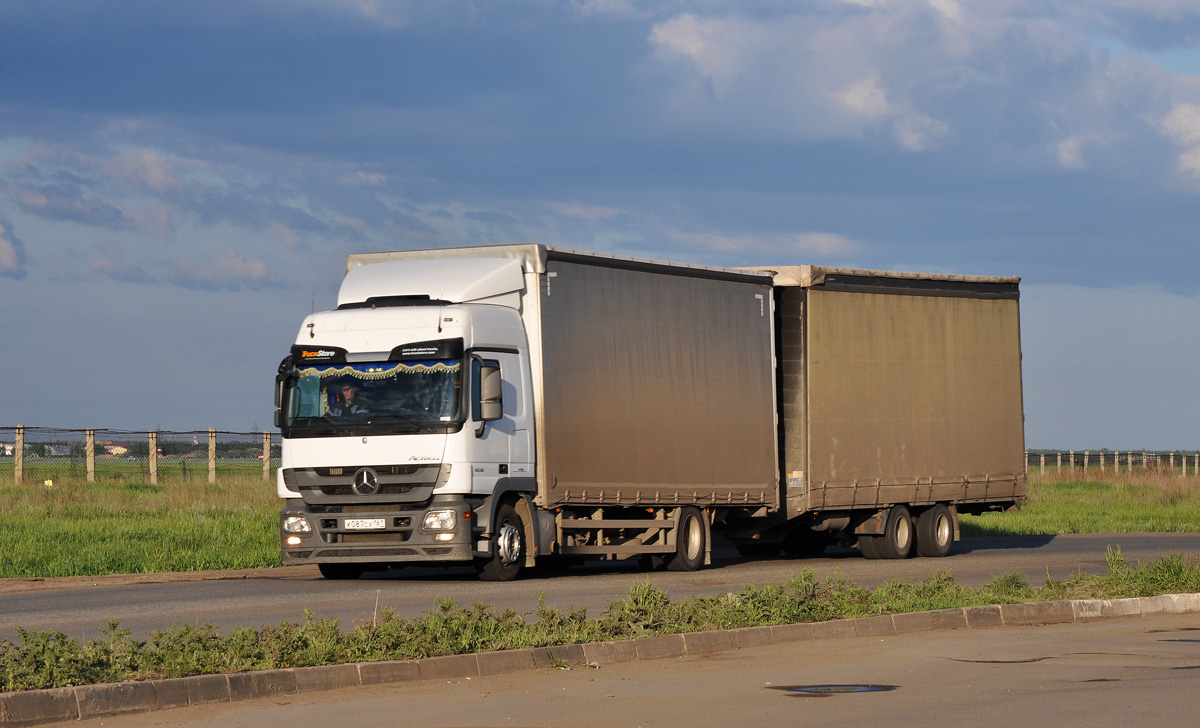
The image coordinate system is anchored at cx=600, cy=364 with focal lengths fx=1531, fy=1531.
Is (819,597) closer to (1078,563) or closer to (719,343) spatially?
(719,343)

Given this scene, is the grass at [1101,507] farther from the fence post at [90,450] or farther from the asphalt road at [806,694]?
the asphalt road at [806,694]

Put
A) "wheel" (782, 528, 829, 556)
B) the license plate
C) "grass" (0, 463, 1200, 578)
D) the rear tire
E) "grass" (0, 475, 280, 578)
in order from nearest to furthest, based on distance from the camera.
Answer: the license plate
the rear tire
"grass" (0, 475, 280, 578)
"grass" (0, 463, 1200, 578)
"wheel" (782, 528, 829, 556)

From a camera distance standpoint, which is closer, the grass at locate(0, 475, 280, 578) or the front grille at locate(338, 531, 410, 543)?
the front grille at locate(338, 531, 410, 543)

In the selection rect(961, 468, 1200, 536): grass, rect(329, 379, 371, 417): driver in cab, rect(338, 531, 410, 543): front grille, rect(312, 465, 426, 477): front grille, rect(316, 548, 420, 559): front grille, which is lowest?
rect(961, 468, 1200, 536): grass

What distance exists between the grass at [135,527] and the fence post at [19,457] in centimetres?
124

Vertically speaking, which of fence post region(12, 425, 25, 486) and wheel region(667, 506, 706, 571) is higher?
fence post region(12, 425, 25, 486)

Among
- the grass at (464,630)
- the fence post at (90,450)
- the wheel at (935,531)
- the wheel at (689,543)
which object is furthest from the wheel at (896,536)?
the fence post at (90,450)

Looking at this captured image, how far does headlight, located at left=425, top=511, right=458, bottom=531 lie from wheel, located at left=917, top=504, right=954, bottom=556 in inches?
389

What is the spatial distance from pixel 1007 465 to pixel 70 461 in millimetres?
25797

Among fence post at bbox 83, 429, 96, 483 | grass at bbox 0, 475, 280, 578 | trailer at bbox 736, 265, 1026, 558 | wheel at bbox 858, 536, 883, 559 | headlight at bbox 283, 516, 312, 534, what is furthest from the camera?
fence post at bbox 83, 429, 96, 483

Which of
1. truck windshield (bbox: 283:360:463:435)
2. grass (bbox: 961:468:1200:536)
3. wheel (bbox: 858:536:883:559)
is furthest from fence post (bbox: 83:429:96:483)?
truck windshield (bbox: 283:360:463:435)

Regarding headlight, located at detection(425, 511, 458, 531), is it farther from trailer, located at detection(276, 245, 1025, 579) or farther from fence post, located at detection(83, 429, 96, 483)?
fence post, located at detection(83, 429, 96, 483)

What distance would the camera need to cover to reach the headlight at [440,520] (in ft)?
57.5

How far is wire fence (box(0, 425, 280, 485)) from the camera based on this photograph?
38.7 m
